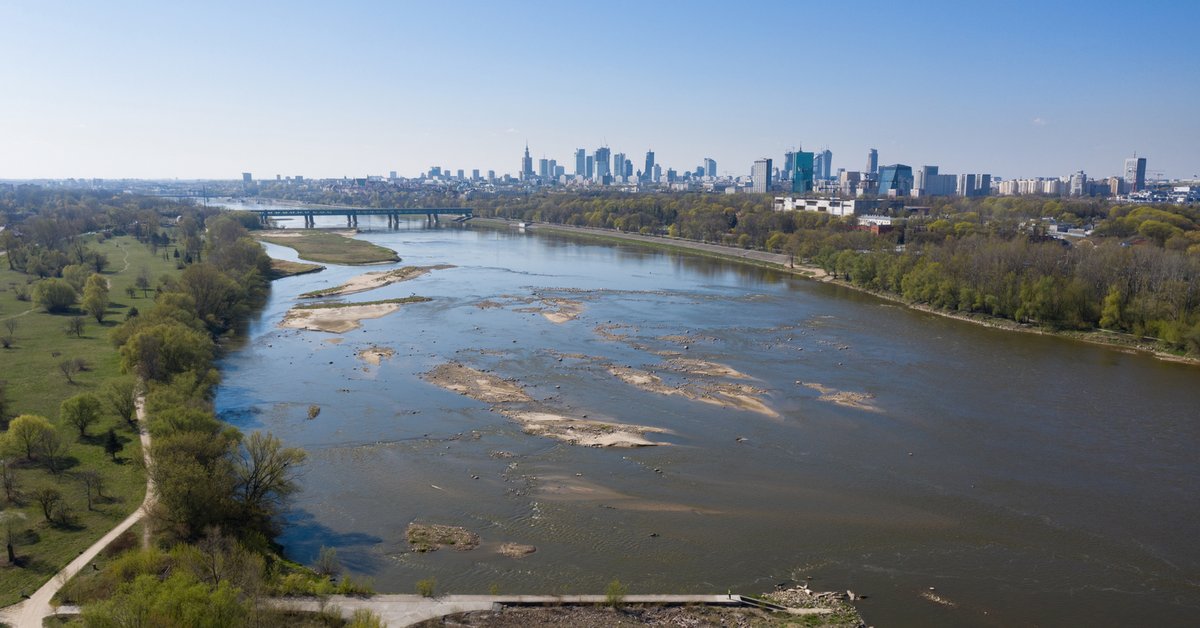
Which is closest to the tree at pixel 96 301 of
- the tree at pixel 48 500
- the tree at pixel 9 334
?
the tree at pixel 9 334

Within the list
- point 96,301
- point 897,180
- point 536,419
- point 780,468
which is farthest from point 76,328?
point 897,180

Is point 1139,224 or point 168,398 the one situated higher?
point 1139,224

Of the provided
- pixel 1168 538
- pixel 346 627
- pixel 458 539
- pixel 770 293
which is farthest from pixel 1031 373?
pixel 346 627

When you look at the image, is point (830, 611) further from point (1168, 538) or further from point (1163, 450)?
point (1163, 450)

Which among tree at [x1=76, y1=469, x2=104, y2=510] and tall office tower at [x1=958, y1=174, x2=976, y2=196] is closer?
tree at [x1=76, y1=469, x2=104, y2=510]

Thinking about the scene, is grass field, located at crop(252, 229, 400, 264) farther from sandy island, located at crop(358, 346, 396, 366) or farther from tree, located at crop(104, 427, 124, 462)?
tree, located at crop(104, 427, 124, 462)

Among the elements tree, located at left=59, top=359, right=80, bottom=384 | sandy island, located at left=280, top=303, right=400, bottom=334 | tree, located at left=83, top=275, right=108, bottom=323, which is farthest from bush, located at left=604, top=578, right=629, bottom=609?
tree, located at left=83, top=275, right=108, bottom=323
